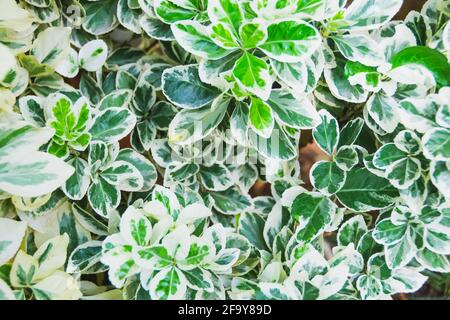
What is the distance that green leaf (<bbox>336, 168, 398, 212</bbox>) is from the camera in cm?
79

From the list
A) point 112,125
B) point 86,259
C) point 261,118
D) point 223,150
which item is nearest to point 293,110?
point 261,118

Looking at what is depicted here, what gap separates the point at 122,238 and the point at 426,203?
45 cm

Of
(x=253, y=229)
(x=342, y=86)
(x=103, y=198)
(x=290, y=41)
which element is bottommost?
(x=253, y=229)

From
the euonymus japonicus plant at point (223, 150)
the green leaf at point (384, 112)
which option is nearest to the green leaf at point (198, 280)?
the euonymus japonicus plant at point (223, 150)

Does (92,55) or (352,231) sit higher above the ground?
(92,55)

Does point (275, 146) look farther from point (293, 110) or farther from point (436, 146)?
point (436, 146)

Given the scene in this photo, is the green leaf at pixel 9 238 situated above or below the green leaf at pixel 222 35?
below

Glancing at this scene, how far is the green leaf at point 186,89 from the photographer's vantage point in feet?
2.49

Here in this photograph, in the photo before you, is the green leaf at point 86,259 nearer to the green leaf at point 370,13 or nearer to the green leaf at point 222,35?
the green leaf at point 222,35

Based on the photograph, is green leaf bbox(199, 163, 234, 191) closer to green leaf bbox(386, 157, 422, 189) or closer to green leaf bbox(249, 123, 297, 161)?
green leaf bbox(249, 123, 297, 161)

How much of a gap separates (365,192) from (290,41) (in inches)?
10.6

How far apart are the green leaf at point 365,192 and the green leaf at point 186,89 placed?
0.25 m

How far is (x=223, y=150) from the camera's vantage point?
2.81 ft

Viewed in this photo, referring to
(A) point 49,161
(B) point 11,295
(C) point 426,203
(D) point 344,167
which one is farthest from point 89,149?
(C) point 426,203
